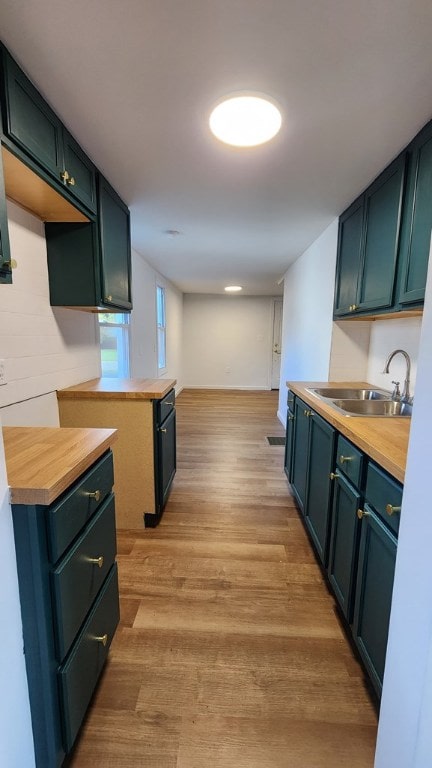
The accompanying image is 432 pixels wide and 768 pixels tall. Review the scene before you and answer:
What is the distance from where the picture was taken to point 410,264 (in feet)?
5.31

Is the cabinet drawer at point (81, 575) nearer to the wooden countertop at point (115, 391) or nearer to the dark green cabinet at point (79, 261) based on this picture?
the wooden countertop at point (115, 391)

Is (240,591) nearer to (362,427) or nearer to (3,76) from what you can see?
(362,427)

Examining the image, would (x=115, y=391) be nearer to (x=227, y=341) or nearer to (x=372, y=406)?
(x=372, y=406)

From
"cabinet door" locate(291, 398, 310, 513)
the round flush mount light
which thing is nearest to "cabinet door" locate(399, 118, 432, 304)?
the round flush mount light

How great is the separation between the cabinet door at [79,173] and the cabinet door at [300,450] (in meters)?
1.79

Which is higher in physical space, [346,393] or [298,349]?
[298,349]

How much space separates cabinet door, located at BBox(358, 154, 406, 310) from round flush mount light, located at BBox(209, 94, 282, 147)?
29.3 inches

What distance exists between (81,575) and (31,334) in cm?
127

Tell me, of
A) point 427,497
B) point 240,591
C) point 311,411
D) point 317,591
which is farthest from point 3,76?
point 317,591

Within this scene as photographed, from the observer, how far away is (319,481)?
1835 mm

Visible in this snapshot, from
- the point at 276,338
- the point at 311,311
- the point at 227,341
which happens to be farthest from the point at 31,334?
the point at 276,338

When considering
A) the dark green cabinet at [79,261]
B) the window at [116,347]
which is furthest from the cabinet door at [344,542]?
the window at [116,347]

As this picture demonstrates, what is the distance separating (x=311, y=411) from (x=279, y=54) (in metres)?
1.63

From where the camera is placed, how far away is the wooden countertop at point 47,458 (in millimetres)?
800
